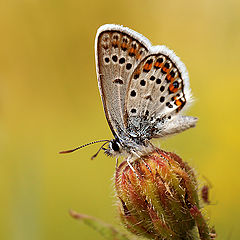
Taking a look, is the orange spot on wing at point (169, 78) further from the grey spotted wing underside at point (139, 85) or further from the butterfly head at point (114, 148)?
the butterfly head at point (114, 148)

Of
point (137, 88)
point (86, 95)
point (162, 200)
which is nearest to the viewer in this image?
point (162, 200)

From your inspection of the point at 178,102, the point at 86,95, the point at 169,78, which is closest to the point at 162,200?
the point at 178,102

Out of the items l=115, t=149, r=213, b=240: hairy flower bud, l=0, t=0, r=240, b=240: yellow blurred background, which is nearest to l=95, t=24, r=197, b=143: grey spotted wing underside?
l=115, t=149, r=213, b=240: hairy flower bud

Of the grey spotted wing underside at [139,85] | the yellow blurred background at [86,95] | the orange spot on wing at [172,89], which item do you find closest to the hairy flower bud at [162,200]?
the grey spotted wing underside at [139,85]

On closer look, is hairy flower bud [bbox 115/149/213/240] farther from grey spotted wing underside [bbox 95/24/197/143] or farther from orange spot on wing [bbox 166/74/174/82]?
orange spot on wing [bbox 166/74/174/82]

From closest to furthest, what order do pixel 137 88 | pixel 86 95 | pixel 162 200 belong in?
pixel 162 200, pixel 137 88, pixel 86 95

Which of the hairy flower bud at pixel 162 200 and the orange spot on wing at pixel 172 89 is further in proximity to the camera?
the orange spot on wing at pixel 172 89

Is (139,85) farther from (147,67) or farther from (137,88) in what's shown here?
(147,67)
